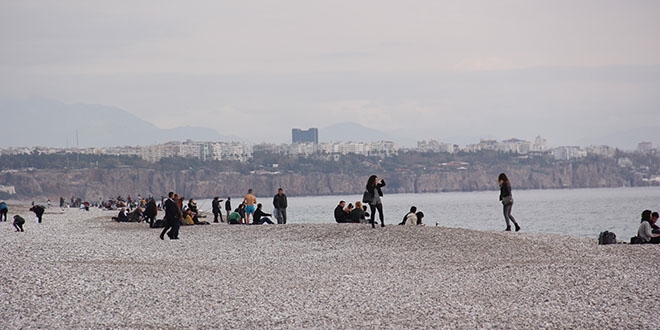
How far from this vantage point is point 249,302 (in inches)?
501

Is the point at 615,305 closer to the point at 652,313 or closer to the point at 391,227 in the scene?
the point at 652,313

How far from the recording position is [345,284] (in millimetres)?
14844

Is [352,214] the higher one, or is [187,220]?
[352,214]

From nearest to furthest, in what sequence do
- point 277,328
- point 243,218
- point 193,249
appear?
point 277,328
point 193,249
point 243,218

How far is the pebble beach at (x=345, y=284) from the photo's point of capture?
11.2m

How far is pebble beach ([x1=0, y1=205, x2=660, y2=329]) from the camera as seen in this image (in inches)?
442

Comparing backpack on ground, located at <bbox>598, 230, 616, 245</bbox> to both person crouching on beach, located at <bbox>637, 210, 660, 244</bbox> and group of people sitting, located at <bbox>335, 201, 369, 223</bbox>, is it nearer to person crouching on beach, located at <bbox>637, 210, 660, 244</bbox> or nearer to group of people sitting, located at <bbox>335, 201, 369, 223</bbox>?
person crouching on beach, located at <bbox>637, 210, 660, 244</bbox>

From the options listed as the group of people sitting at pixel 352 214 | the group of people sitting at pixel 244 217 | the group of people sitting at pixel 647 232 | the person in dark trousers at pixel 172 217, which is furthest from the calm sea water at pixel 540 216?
the person in dark trousers at pixel 172 217

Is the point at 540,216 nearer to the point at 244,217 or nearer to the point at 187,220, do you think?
the point at 244,217

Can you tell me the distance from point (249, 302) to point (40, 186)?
188 m

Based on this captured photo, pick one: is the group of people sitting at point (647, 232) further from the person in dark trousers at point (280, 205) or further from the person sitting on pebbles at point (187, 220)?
the person sitting on pebbles at point (187, 220)

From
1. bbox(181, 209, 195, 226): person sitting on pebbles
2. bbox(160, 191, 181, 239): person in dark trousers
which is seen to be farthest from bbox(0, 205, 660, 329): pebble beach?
bbox(181, 209, 195, 226): person sitting on pebbles

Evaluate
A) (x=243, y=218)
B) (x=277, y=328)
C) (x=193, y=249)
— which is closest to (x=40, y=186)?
(x=243, y=218)

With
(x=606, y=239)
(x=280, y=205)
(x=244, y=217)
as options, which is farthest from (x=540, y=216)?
(x=606, y=239)
